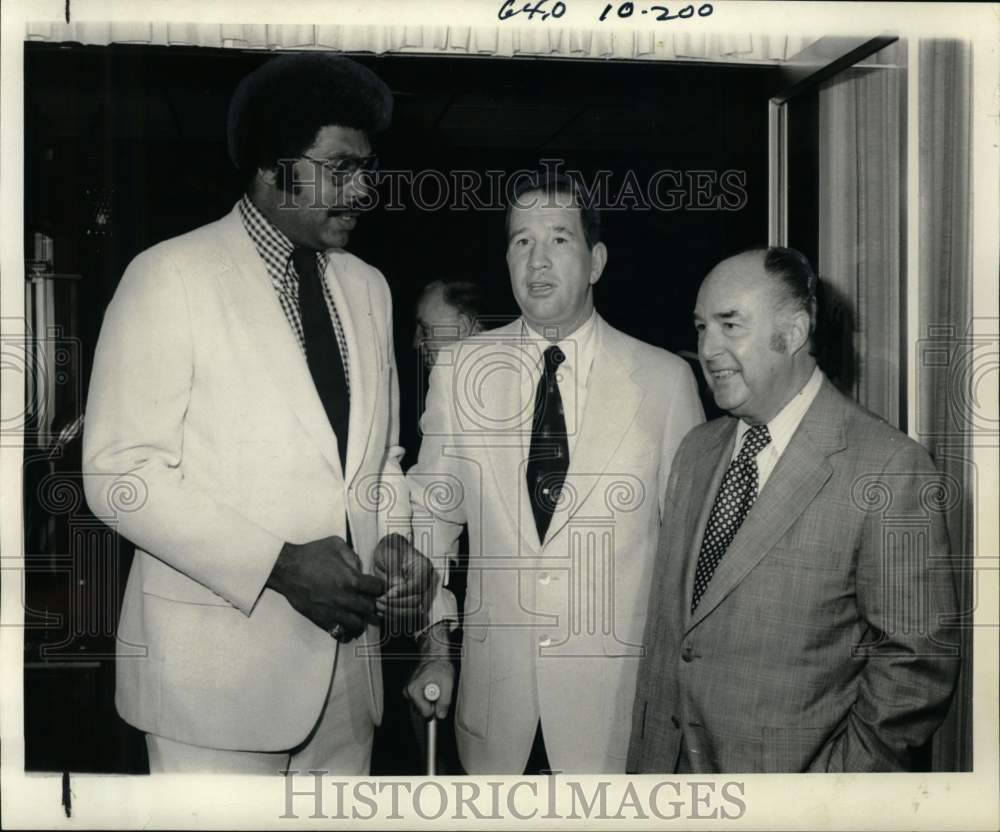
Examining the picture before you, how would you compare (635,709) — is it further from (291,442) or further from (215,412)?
(215,412)

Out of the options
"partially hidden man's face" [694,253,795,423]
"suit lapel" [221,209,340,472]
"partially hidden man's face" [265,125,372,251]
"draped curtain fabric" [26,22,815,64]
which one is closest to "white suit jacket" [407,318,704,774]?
"partially hidden man's face" [694,253,795,423]

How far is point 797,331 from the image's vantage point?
357cm

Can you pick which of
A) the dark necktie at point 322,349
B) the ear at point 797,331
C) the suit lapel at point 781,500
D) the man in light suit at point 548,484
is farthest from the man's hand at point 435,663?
the ear at point 797,331

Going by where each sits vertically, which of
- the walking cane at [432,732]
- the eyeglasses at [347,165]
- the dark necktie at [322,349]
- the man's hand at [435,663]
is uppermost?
the eyeglasses at [347,165]

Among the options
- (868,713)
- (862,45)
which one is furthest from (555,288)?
(868,713)

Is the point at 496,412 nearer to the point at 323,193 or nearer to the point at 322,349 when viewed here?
the point at 322,349

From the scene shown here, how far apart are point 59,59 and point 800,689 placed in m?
2.87

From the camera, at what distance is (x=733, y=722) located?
3.49 metres

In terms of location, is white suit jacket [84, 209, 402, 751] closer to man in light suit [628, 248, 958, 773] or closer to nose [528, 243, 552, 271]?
nose [528, 243, 552, 271]

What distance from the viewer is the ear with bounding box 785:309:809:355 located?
356cm

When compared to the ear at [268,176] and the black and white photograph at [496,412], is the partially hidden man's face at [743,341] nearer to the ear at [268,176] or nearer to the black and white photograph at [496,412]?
the black and white photograph at [496,412]

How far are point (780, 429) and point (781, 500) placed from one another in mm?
224

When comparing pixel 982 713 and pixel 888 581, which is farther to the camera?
pixel 982 713

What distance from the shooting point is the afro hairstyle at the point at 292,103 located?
353 cm
